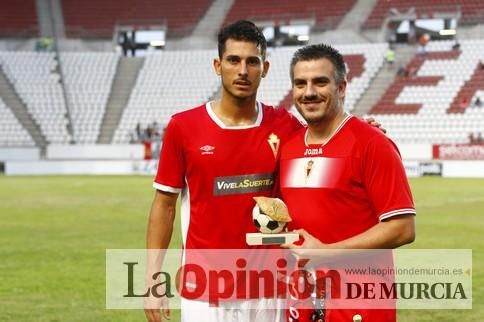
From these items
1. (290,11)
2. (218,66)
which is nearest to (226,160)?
(218,66)

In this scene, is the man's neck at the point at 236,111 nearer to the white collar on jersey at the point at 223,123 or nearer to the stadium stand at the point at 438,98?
the white collar on jersey at the point at 223,123

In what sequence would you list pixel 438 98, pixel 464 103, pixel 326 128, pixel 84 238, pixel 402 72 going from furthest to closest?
pixel 402 72, pixel 438 98, pixel 464 103, pixel 84 238, pixel 326 128

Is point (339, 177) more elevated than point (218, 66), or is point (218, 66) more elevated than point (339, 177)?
point (218, 66)

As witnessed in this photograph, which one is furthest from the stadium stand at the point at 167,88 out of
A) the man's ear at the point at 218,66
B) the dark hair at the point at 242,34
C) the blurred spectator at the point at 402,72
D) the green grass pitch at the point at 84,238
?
the dark hair at the point at 242,34

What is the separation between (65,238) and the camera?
14992 mm

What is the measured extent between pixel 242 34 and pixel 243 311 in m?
1.53

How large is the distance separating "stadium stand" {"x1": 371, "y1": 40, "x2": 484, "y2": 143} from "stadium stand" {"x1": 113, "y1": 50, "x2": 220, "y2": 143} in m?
10.5

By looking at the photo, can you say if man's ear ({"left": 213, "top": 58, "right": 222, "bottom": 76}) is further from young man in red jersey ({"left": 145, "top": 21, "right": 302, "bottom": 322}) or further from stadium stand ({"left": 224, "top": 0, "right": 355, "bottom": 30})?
stadium stand ({"left": 224, "top": 0, "right": 355, "bottom": 30})

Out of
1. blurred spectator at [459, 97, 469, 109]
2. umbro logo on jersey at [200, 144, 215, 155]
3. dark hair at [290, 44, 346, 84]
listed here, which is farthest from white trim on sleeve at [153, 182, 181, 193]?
blurred spectator at [459, 97, 469, 109]

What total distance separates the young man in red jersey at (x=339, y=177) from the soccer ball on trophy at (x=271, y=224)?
0.15 meters

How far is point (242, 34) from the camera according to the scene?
14.5 ft

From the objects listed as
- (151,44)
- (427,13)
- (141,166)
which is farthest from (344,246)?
(151,44)

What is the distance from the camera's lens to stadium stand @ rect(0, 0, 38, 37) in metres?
50.5

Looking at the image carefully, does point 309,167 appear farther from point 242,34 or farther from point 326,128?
point 242,34
